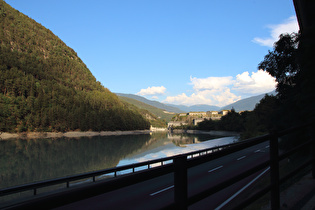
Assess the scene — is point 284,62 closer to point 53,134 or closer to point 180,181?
point 180,181

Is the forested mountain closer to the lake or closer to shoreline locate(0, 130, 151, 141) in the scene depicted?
shoreline locate(0, 130, 151, 141)

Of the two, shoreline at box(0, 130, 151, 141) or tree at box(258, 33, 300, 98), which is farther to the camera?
shoreline at box(0, 130, 151, 141)

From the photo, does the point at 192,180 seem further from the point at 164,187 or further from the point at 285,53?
the point at 285,53

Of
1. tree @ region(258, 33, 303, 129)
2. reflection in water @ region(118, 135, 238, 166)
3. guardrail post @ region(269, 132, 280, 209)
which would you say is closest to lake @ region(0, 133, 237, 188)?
reflection in water @ region(118, 135, 238, 166)

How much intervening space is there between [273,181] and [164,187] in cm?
1006

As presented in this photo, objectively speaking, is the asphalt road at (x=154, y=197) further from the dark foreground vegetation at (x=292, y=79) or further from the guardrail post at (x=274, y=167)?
the guardrail post at (x=274, y=167)

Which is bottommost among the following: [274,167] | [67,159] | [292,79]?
[67,159]

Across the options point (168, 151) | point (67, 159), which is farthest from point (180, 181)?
point (67, 159)

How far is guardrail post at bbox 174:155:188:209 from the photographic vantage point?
215 cm

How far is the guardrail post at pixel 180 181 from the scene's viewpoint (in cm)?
215

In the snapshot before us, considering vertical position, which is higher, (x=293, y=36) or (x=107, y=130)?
(x=293, y=36)

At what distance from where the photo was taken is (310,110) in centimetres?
1459

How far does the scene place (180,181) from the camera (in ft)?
7.08

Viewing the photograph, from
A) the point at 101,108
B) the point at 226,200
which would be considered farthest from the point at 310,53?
the point at 101,108
